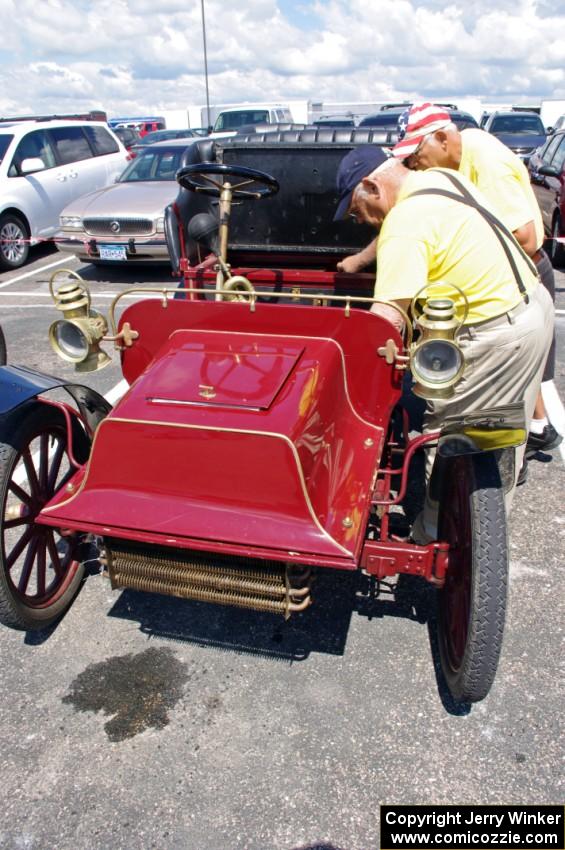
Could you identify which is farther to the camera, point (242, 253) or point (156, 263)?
point (156, 263)

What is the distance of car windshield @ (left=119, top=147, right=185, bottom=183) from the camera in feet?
30.1

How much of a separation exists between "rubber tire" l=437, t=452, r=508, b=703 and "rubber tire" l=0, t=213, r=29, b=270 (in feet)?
27.0

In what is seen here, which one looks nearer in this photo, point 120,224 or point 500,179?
point 500,179

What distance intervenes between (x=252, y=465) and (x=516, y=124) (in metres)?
17.4

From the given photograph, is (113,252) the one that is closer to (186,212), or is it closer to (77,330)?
(186,212)

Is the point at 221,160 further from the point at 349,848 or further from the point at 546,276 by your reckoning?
the point at 349,848

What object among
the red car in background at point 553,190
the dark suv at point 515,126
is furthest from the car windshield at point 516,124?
the red car in background at point 553,190

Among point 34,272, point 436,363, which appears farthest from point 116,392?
point 34,272

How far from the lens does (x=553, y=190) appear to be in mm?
8688

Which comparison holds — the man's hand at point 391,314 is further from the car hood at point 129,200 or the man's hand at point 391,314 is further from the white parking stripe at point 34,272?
the white parking stripe at point 34,272

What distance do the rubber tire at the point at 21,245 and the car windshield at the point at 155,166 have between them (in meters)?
1.52

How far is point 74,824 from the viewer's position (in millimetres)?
1999

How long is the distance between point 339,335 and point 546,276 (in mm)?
A: 1718

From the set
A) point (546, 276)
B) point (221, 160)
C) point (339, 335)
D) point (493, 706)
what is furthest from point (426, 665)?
point (221, 160)
